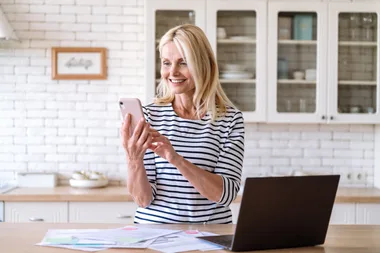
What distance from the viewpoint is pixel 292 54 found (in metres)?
4.21

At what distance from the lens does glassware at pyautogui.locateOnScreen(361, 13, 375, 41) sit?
424 centimetres

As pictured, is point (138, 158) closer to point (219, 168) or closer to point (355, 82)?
point (219, 168)

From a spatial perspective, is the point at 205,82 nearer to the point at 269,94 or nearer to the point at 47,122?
the point at 269,94

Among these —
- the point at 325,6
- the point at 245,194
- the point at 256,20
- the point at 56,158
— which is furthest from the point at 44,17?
the point at 245,194

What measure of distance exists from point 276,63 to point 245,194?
2.55 m

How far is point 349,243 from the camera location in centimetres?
196

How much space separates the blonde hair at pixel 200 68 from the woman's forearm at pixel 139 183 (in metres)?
0.39

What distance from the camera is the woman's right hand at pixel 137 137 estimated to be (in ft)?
6.79

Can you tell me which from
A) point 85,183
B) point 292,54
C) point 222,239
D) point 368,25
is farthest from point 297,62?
point 222,239

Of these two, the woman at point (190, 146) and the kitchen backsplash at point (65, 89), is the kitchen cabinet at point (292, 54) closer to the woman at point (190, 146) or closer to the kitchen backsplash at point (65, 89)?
the kitchen backsplash at point (65, 89)

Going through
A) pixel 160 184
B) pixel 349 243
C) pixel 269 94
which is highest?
pixel 269 94

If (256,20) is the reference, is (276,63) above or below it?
below

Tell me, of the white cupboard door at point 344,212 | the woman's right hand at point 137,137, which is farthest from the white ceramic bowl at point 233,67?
the woman's right hand at point 137,137

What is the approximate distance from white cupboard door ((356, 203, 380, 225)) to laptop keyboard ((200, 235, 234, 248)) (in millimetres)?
2228
